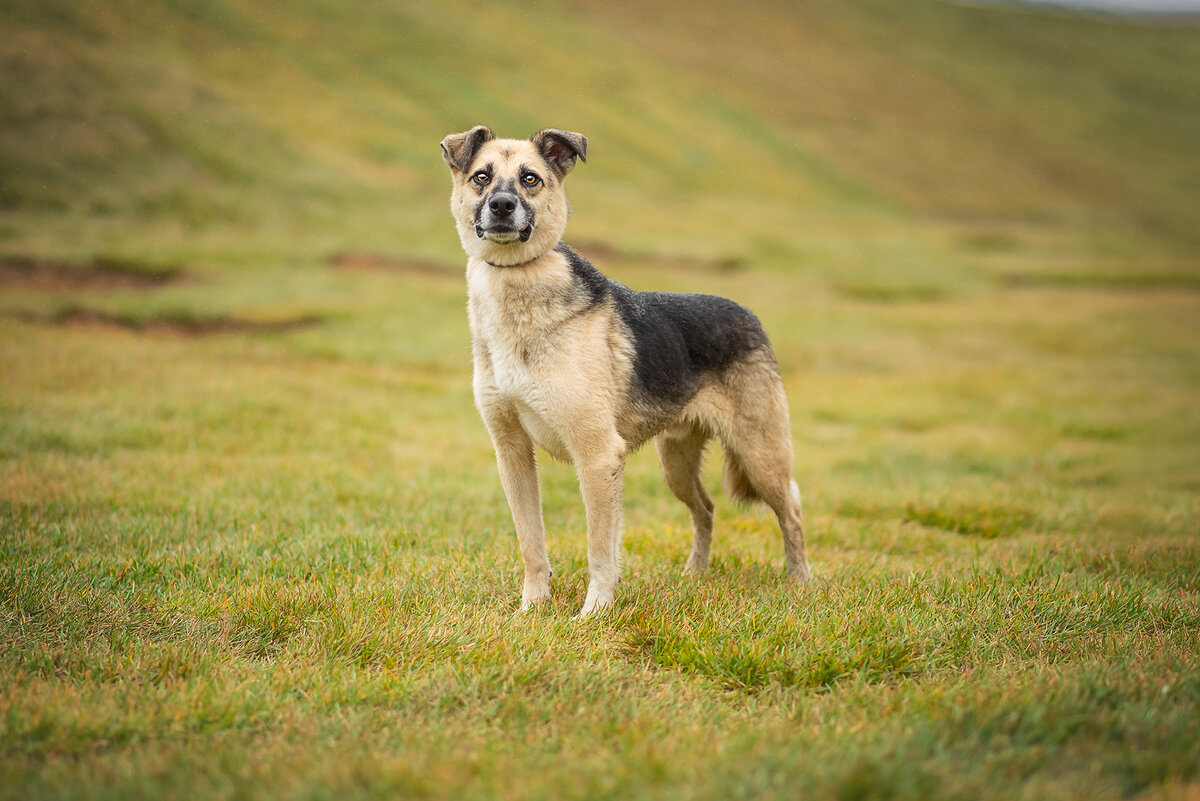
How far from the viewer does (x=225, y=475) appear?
363 inches

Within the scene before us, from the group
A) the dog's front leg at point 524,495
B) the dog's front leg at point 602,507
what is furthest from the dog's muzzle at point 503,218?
the dog's front leg at point 602,507

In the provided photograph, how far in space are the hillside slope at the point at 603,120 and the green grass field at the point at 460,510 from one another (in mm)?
328

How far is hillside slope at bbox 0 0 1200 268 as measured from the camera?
102 ft

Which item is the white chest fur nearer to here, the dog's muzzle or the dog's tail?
the dog's muzzle

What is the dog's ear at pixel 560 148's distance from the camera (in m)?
5.84

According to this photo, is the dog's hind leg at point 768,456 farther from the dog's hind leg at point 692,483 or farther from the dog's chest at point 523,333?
the dog's chest at point 523,333

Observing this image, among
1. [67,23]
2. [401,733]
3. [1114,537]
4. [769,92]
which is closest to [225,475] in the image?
[401,733]

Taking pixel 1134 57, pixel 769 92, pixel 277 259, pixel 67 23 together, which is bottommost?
pixel 277 259

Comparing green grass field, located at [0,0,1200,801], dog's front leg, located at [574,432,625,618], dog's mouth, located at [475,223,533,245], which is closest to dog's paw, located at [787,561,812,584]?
green grass field, located at [0,0,1200,801]

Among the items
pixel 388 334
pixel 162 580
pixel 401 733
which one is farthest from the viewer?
pixel 388 334

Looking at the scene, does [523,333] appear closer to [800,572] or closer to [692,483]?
[692,483]

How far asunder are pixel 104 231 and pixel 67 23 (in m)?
18.1

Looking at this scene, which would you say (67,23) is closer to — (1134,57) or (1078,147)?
(1078,147)

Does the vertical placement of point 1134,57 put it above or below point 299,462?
above
